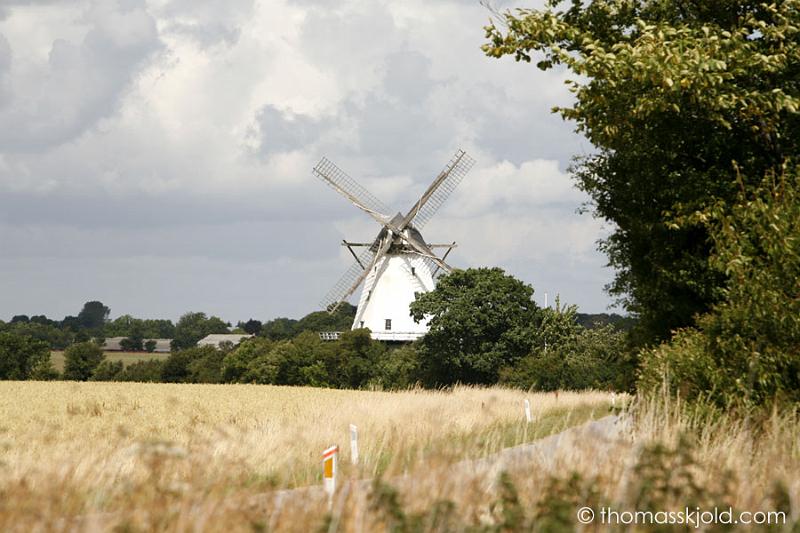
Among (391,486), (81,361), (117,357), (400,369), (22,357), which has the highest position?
(117,357)

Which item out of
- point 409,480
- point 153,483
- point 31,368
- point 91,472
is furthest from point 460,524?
point 31,368

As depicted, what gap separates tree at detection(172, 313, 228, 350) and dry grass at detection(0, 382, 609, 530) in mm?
139594

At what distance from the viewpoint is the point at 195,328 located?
18512cm

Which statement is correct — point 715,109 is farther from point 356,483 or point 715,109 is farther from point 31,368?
point 31,368

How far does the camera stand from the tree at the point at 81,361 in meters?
83.7

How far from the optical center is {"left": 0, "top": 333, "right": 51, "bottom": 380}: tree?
7538 cm

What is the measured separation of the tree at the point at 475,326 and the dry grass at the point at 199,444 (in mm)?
23480

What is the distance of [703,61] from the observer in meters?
15.3

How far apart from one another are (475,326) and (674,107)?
4461 centimetres

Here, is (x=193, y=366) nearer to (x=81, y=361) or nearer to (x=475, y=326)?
(x=81, y=361)

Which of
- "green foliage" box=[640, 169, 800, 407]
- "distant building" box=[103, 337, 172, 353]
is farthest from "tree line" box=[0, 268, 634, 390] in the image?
"distant building" box=[103, 337, 172, 353]

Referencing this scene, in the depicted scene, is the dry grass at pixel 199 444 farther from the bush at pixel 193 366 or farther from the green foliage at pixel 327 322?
the green foliage at pixel 327 322

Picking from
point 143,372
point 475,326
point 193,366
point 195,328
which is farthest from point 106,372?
point 195,328

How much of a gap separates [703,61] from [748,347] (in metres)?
4.97
